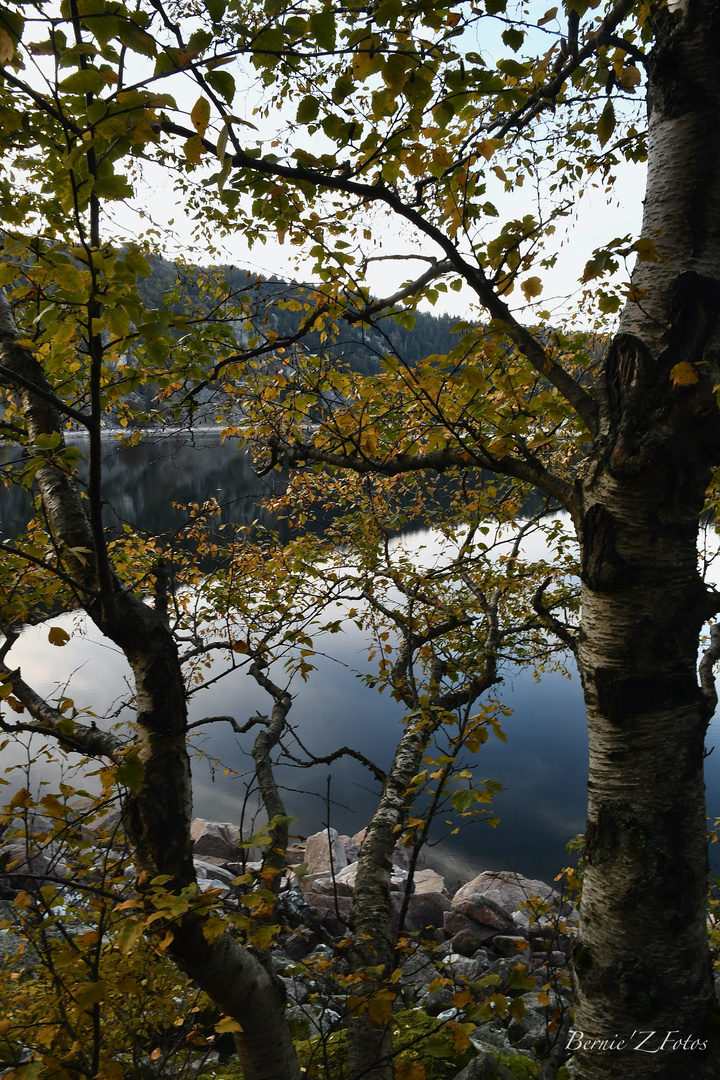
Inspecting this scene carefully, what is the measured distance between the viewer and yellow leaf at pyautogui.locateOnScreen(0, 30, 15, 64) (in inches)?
58.4

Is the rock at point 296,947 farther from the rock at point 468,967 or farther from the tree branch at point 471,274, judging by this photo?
the tree branch at point 471,274

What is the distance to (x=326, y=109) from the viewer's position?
3158 millimetres

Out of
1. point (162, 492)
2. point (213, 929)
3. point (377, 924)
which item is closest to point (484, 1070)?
point (377, 924)

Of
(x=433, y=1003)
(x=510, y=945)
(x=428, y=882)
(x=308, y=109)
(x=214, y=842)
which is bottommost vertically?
(x=433, y=1003)

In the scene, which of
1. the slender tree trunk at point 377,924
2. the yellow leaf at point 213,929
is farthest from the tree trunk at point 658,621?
the yellow leaf at point 213,929

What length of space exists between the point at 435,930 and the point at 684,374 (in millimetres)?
9523

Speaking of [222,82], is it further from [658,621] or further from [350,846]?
[350,846]

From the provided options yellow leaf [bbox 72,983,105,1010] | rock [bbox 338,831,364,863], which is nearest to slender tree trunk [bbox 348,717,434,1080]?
yellow leaf [bbox 72,983,105,1010]

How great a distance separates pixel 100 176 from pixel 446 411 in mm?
2375

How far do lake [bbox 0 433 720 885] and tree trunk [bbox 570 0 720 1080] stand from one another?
9.60 m

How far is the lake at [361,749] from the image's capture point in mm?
13125

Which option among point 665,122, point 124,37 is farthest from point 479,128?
point 124,37

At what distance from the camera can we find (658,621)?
7.29ft

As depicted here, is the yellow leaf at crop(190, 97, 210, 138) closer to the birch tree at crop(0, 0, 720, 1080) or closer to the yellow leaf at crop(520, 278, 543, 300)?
the birch tree at crop(0, 0, 720, 1080)
